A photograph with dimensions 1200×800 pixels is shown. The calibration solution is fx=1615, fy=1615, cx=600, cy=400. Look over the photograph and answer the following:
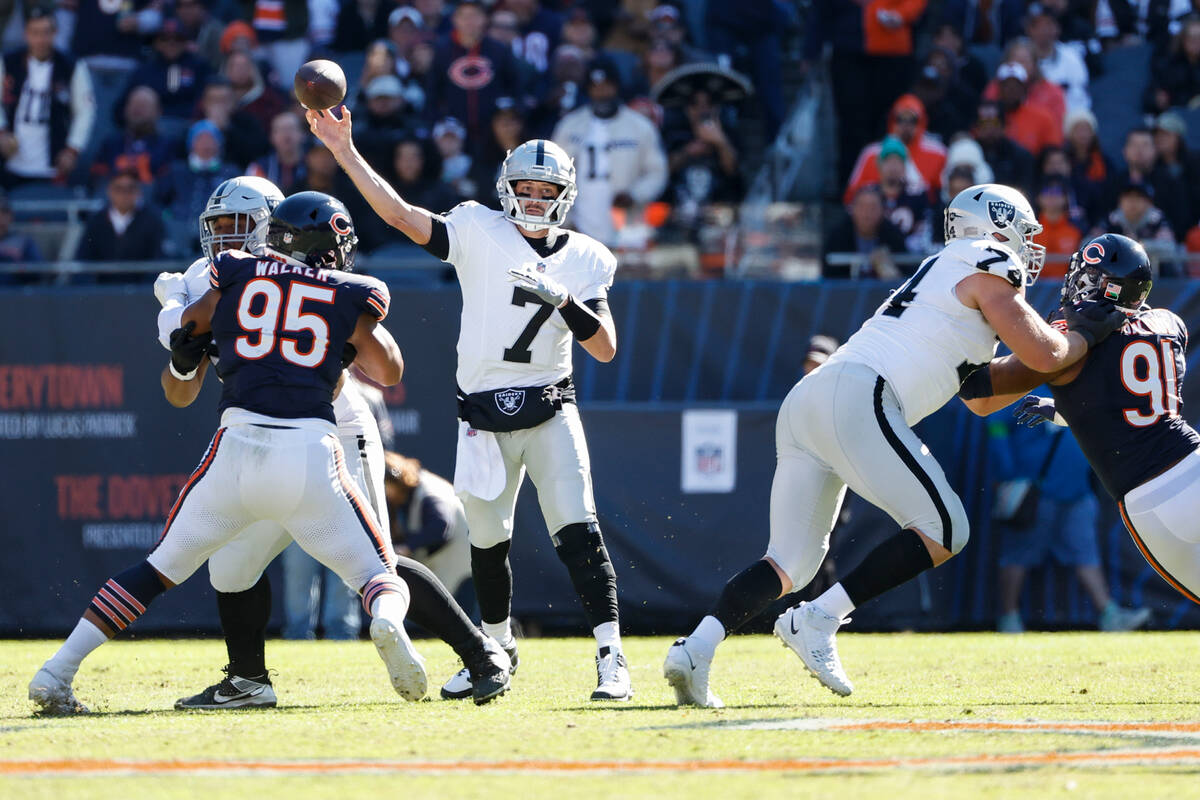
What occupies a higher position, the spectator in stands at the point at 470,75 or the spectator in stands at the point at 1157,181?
the spectator in stands at the point at 470,75

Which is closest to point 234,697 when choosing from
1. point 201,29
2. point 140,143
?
point 140,143

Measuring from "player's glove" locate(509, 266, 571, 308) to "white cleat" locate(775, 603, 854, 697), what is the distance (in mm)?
1395

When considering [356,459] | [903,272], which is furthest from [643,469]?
[356,459]

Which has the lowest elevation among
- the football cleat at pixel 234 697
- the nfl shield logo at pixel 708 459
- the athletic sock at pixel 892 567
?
the football cleat at pixel 234 697

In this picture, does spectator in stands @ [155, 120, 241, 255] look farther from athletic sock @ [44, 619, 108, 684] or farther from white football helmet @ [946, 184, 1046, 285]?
white football helmet @ [946, 184, 1046, 285]

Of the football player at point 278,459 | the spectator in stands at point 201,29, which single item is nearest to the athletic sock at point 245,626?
the football player at point 278,459

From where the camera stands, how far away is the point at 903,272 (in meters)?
11.0

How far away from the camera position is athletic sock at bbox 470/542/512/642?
6.44 meters

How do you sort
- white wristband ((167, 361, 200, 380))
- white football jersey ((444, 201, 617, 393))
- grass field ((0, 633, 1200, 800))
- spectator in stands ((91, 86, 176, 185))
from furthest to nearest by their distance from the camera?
spectator in stands ((91, 86, 176, 185)), white football jersey ((444, 201, 617, 393)), white wristband ((167, 361, 200, 380)), grass field ((0, 633, 1200, 800))

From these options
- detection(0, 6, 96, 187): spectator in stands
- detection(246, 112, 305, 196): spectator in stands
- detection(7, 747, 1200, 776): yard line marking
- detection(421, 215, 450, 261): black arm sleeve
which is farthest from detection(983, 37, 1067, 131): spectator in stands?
detection(7, 747, 1200, 776): yard line marking

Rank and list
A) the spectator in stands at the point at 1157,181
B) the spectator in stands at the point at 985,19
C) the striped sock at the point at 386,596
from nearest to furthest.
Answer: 1. the striped sock at the point at 386,596
2. the spectator in stands at the point at 1157,181
3. the spectator in stands at the point at 985,19

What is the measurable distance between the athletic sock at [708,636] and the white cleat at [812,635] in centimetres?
22

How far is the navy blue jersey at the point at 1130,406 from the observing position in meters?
6.11

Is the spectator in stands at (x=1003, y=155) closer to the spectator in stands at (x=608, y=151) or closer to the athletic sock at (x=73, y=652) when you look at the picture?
the spectator in stands at (x=608, y=151)
